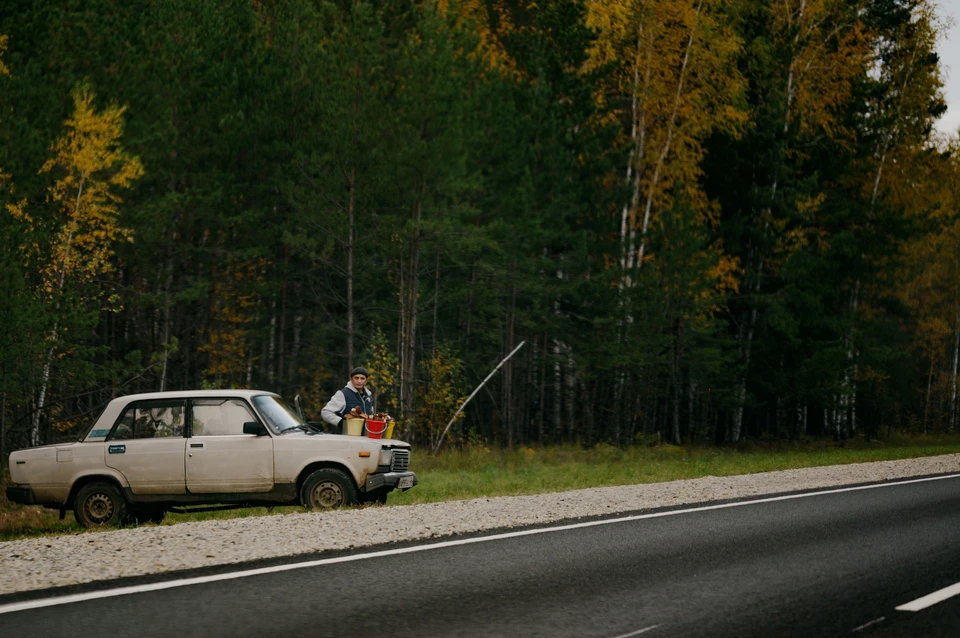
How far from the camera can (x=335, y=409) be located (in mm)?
14117

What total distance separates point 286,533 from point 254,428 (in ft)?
7.81

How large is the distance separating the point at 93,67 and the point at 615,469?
52.5 ft

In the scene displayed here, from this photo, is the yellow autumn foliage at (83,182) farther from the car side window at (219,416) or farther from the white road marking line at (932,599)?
the white road marking line at (932,599)

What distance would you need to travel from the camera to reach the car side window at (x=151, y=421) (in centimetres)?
1282

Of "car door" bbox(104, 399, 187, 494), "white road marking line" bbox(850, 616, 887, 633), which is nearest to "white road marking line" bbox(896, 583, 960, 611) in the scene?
"white road marking line" bbox(850, 616, 887, 633)

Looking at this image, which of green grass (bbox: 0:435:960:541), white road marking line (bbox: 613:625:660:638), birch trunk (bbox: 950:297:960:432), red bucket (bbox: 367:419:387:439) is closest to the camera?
white road marking line (bbox: 613:625:660:638)

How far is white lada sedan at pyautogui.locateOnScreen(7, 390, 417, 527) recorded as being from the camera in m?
12.6

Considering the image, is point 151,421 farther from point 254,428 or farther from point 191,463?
point 254,428

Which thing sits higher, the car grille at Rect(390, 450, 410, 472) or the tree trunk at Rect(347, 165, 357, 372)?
the tree trunk at Rect(347, 165, 357, 372)

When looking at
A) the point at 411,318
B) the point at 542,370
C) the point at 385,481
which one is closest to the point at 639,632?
the point at 385,481

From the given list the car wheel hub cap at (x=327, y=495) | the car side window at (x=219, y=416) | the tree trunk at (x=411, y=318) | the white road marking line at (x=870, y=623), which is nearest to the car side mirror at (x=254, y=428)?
the car side window at (x=219, y=416)

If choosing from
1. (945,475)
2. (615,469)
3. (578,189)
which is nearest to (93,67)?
(578,189)

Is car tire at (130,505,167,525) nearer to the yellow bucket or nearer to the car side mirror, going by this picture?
the car side mirror

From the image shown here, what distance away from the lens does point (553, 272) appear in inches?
1330
